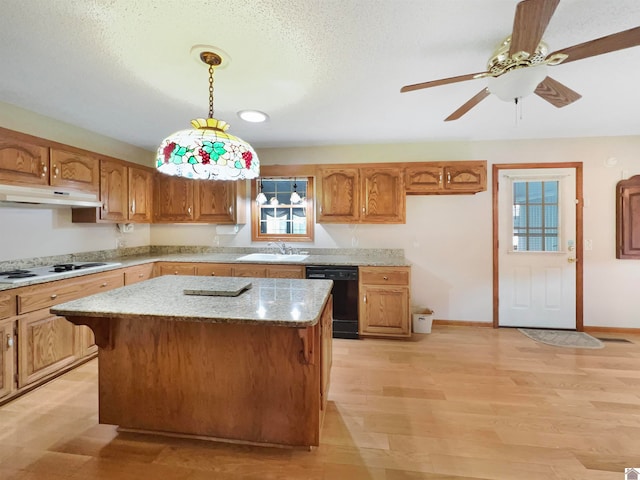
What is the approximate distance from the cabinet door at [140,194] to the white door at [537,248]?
15.1 feet

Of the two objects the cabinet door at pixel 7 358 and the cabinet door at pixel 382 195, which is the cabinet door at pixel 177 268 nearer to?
the cabinet door at pixel 7 358

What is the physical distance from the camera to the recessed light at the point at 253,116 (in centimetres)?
277

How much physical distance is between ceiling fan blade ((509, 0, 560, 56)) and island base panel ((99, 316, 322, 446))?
1.71 metres

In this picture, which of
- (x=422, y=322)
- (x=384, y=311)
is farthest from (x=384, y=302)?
(x=422, y=322)

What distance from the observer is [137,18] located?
1.55 meters

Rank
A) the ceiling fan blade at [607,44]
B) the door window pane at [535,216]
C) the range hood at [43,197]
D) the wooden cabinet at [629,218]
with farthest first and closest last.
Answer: the door window pane at [535,216], the wooden cabinet at [629,218], the range hood at [43,197], the ceiling fan blade at [607,44]

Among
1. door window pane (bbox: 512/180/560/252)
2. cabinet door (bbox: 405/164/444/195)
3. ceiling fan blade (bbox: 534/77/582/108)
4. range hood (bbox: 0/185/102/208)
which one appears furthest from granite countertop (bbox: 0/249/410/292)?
ceiling fan blade (bbox: 534/77/582/108)

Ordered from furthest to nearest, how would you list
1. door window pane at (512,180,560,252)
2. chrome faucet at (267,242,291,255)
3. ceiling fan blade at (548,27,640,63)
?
1. chrome faucet at (267,242,291,255)
2. door window pane at (512,180,560,252)
3. ceiling fan blade at (548,27,640,63)

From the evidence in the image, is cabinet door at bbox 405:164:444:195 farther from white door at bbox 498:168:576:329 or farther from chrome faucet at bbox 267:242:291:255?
chrome faucet at bbox 267:242:291:255

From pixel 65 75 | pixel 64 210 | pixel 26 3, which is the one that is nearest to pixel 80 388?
pixel 64 210

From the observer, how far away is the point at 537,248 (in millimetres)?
3629

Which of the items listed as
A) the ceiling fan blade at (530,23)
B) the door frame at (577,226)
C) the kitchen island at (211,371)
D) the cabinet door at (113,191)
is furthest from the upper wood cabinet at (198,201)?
the door frame at (577,226)

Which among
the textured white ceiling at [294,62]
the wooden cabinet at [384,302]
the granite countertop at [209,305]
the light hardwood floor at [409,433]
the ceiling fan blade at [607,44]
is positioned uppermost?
the textured white ceiling at [294,62]

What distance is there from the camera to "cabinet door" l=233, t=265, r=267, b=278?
3420 millimetres
